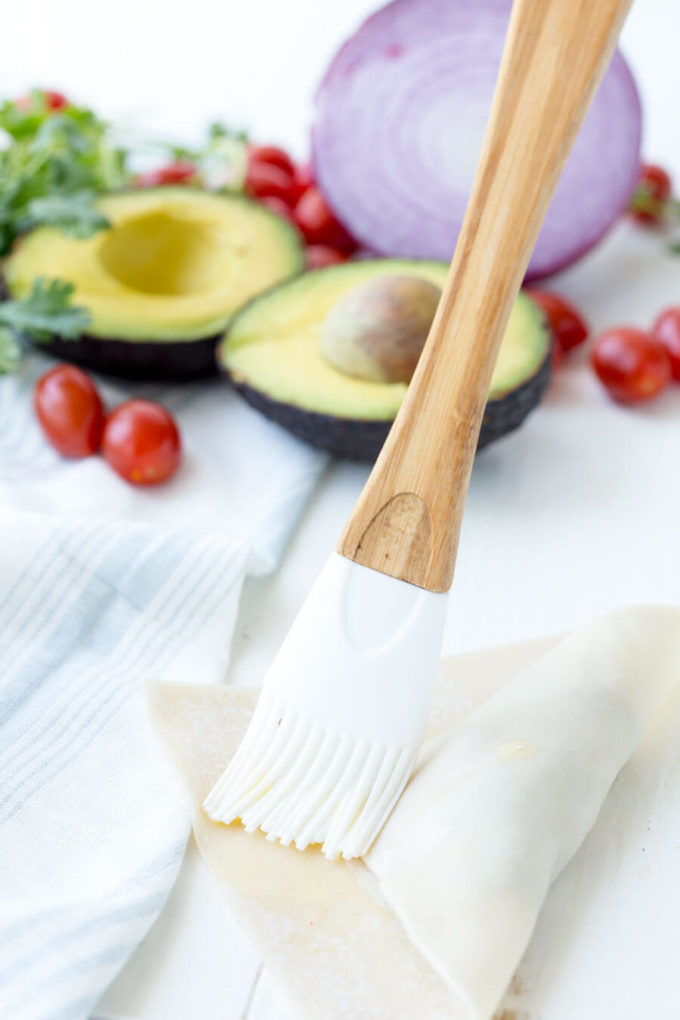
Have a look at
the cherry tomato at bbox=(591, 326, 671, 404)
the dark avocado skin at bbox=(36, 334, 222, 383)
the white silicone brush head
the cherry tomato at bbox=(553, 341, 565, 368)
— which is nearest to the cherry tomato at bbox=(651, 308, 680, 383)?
the cherry tomato at bbox=(591, 326, 671, 404)

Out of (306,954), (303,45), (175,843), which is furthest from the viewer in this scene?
(303,45)

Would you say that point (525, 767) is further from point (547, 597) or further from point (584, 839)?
point (547, 597)

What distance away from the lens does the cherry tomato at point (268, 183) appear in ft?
7.48

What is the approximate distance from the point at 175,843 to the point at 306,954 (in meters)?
0.17

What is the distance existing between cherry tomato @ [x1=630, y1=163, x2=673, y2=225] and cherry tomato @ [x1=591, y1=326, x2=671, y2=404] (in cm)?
69

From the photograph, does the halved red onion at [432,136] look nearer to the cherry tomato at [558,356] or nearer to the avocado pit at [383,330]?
the cherry tomato at [558,356]

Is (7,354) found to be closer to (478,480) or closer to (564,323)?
(478,480)

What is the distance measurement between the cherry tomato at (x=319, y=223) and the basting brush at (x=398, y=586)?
4.16 ft

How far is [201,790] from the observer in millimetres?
1026

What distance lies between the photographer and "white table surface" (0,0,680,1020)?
94cm

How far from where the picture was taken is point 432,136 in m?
2.02

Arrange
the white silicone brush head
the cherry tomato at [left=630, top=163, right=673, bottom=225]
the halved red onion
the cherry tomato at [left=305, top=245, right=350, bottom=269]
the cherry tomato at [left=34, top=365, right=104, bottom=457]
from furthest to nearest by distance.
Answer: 1. the cherry tomato at [left=630, top=163, right=673, bottom=225]
2. the cherry tomato at [left=305, top=245, right=350, bottom=269]
3. the halved red onion
4. the cherry tomato at [left=34, top=365, right=104, bottom=457]
5. the white silicone brush head

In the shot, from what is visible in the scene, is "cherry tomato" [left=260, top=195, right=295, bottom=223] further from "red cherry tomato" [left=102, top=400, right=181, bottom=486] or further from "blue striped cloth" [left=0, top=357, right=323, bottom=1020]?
"red cherry tomato" [left=102, top=400, right=181, bottom=486]

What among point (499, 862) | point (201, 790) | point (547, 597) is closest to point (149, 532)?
point (201, 790)
